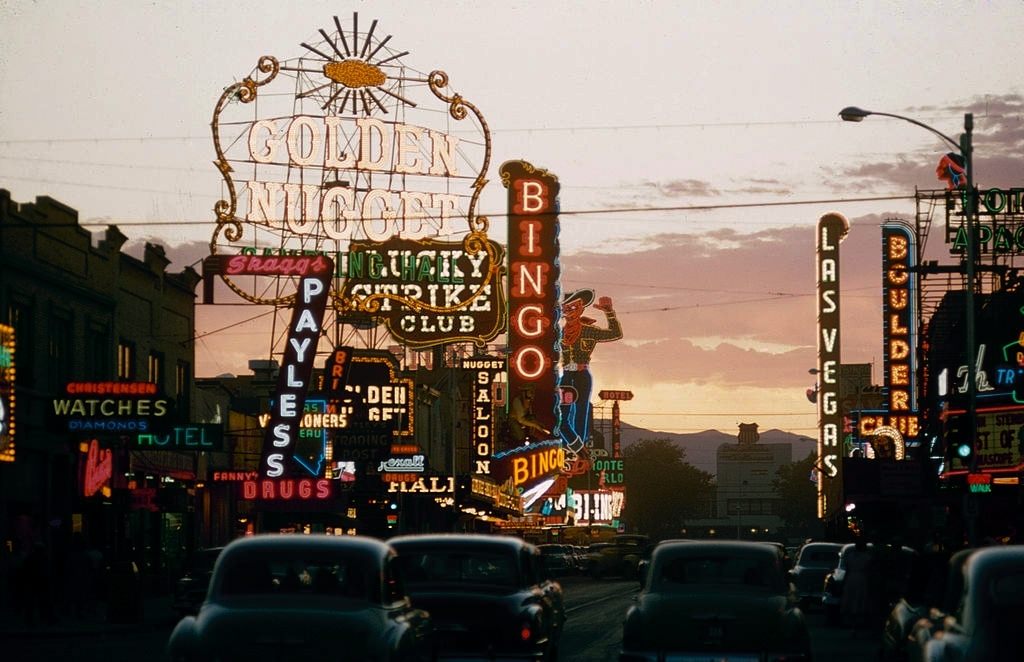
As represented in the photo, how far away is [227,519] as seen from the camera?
6184cm

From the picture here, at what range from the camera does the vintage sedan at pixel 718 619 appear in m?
16.3

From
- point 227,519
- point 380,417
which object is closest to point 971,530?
point 227,519

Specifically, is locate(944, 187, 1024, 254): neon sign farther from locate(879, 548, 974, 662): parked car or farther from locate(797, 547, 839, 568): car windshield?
locate(879, 548, 974, 662): parked car

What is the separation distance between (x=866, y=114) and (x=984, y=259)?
2649cm

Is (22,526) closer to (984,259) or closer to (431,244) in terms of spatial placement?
(431,244)

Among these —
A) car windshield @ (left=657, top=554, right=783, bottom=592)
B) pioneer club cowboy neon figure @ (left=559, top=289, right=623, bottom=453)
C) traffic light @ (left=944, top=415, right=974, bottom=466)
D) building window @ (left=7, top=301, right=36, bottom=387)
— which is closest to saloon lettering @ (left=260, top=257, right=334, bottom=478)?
building window @ (left=7, top=301, right=36, bottom=387)

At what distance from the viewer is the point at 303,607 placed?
522 inches

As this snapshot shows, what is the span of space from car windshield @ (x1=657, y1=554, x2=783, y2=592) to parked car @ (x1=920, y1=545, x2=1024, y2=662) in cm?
442

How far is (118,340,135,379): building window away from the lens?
48.0 metres

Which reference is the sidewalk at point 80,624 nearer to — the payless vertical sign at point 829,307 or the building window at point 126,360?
the building window at point 126,360

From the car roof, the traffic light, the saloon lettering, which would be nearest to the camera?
the car roof

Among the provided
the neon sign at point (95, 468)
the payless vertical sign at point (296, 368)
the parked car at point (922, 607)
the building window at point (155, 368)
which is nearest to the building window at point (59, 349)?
the neon sign at point (95, 468)

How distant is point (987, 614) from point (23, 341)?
106 ft

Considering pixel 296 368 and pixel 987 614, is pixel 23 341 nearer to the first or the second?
pixel 296 368
